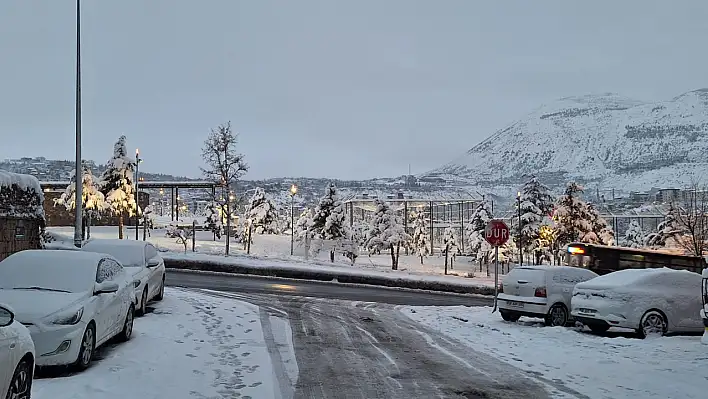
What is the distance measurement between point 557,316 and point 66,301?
38.4 ft

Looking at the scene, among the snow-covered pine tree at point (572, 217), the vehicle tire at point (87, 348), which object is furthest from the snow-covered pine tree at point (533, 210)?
the vehicle tire at point (87, 348)

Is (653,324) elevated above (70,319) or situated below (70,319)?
below

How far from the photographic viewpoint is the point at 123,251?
16.0 metres

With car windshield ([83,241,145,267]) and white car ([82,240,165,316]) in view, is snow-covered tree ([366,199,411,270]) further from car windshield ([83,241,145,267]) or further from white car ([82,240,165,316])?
car windshield ([83,241,145,267])

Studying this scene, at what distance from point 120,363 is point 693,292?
38.7 ft

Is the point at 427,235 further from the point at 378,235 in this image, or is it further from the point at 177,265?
the point at 177,265

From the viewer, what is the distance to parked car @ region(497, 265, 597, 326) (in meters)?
16.8

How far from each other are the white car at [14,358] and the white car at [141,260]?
8.03 meters

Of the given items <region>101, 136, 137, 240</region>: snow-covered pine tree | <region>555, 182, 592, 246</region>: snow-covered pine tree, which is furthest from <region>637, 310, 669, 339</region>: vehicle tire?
<region>101, 136, 137, 240</region>: snow-covered pine tree

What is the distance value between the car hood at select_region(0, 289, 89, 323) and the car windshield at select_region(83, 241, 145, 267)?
6.39 m

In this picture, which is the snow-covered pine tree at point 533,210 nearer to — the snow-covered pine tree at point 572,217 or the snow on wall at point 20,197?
the snow-covered pine tree at point 572,217

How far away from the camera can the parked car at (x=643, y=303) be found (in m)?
14.5

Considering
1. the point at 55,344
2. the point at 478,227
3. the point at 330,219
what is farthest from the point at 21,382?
the point at 478,227

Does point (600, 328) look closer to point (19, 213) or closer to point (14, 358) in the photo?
point (14, 358)
